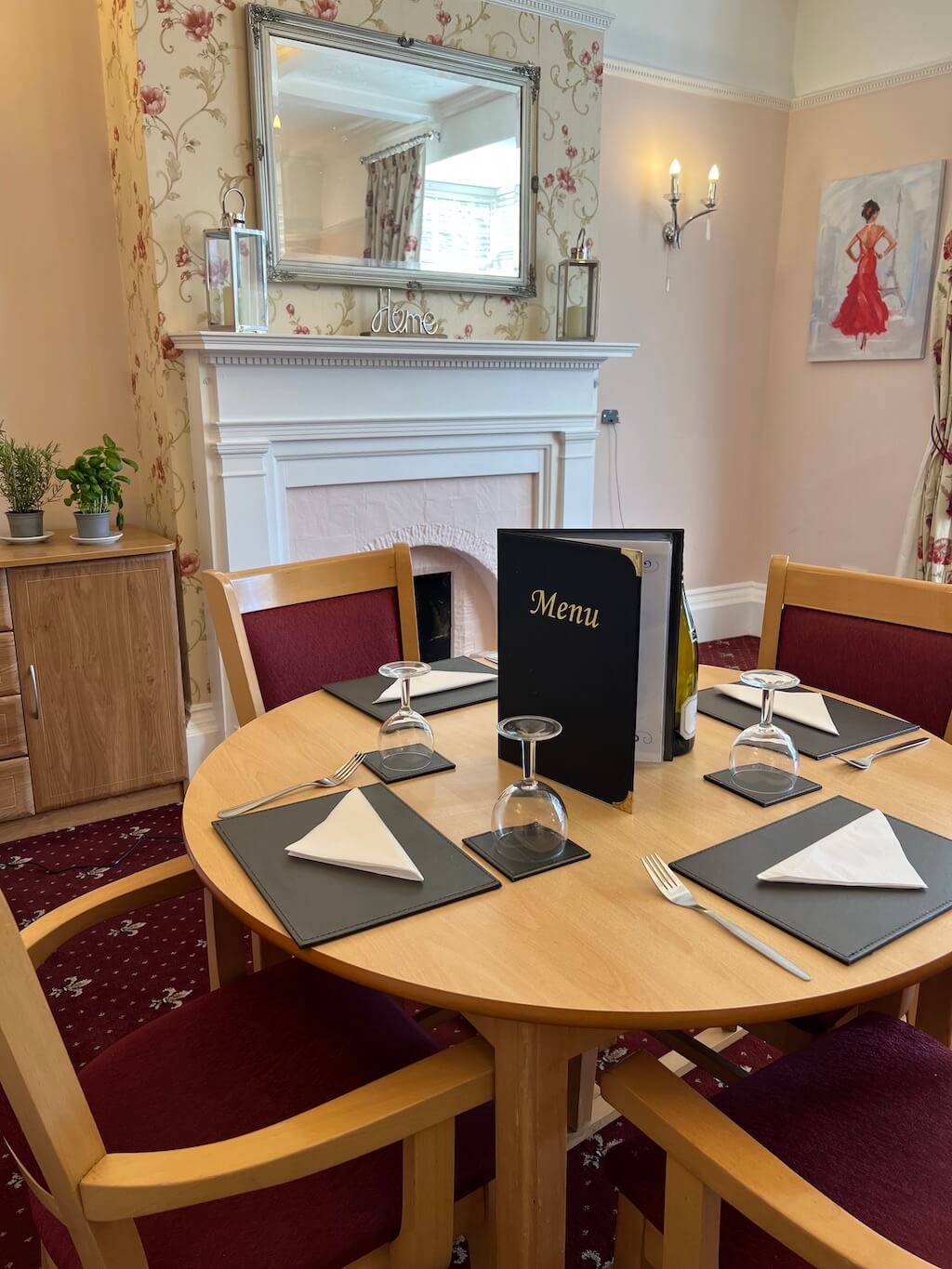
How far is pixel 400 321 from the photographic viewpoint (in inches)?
121

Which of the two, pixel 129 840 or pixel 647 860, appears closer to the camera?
pixel 647 860

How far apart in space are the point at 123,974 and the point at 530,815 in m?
1.41

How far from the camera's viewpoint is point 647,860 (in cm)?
108

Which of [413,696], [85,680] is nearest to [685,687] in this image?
[413,696]

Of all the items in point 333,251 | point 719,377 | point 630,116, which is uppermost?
point 630,116

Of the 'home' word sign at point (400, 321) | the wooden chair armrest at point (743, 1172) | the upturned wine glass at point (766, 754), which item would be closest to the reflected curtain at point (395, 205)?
the 'home' word sign at point (400, 321)

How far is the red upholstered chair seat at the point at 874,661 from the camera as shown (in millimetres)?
1672

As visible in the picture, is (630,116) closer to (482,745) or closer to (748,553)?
(748,553)

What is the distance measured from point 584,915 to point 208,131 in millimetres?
2546

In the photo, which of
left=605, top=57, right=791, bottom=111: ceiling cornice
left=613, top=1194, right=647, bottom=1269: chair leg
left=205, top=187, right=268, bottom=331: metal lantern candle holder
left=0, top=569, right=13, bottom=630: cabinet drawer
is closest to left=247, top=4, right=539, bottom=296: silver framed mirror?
left=205, top=187, right=268, bottom=331: metal lantern candle holder

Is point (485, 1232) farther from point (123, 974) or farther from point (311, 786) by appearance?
point (123, 974)

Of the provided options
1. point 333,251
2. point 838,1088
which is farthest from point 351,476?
point 838,1088

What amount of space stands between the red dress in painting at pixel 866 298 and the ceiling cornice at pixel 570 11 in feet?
4.65

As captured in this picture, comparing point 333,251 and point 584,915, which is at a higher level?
point 333,251
